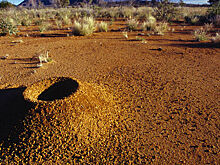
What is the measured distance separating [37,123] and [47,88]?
0.81m

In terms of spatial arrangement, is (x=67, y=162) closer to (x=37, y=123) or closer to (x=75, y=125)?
(x=75, y=125)

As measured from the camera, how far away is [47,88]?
2854 millimetres

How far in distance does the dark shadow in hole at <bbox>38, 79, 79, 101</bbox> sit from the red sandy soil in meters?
0.94

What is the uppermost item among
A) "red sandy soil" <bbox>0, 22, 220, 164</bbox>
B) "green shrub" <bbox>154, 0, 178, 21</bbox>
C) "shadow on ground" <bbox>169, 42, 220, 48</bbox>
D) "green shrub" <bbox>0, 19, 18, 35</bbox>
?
"green shrub" <bbox>154, 0, 178, 21</bbox>

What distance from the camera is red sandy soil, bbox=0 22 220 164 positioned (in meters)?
2.20

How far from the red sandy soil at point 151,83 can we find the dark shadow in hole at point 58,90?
0.94 metres

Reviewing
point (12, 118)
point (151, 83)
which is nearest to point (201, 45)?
point (151, 83)

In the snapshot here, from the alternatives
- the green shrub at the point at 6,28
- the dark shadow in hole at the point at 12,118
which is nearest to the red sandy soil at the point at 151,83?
the dark shadow in hole at the point at 12,118

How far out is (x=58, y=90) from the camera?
2824mm

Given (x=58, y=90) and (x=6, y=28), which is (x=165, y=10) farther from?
(x=58, y=90)

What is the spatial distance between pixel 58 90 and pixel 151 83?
2.12 metres

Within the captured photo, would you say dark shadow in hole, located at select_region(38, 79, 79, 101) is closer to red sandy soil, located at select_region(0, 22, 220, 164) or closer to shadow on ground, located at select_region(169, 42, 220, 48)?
red sandy soil, located at select_region(0, 22, 220, 164)

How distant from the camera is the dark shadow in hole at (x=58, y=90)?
276 centimetres

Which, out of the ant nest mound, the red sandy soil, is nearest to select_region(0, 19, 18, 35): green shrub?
the red sandy soil
